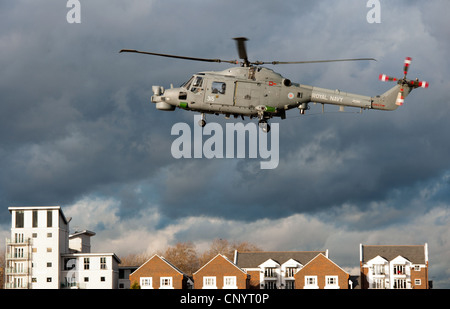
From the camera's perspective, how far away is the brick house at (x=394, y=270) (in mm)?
147125

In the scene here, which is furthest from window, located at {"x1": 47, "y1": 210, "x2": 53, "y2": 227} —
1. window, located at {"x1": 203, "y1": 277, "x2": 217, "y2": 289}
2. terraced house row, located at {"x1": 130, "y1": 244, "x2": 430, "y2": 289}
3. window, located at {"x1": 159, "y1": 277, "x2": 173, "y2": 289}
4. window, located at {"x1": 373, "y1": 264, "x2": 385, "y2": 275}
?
window, located at {"x1": 373, "y1": 264, "x2": 385, "y2": 275}

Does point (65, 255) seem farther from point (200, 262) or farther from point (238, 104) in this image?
point (238, 104)

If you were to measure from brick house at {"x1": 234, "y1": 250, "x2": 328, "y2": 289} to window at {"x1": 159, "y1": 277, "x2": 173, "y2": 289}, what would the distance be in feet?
51.3

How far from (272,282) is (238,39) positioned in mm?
81290

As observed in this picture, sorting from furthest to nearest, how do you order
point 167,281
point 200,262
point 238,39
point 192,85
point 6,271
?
point 200,262 < point 6,271 < point 167,281 < point 192,85 < point 238,39

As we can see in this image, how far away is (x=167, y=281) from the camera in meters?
140

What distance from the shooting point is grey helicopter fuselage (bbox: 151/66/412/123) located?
80250 mm

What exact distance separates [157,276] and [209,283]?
947 centimetres

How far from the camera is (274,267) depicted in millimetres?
148750

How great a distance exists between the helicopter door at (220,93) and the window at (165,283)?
6661 cm

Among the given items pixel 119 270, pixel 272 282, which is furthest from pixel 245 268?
pixel 119 270

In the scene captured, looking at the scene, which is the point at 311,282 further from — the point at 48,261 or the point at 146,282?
the point at 48,261

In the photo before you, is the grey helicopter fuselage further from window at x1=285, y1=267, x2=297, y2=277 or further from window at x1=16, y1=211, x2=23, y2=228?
window at x1=16, y1=211, x2=23, y2=228

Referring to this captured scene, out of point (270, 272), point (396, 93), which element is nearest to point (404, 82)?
point (396, 93)
